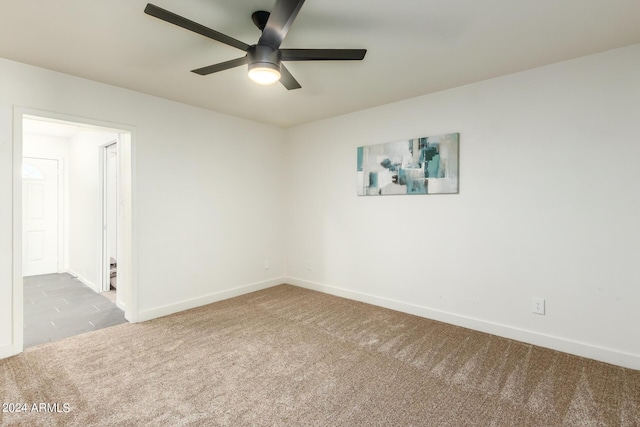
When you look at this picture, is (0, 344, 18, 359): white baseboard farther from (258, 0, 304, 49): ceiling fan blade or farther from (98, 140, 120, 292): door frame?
(258, 0, 304, 49): ceiling fan blade

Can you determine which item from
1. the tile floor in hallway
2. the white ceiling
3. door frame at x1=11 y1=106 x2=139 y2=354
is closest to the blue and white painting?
the white ceiling

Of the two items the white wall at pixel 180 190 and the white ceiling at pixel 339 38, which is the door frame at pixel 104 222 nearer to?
the white wall at pixel 180 190

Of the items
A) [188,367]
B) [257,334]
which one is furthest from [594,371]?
[188,367]

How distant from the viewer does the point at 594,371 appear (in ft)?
7.54

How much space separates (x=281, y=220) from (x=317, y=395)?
3046 millimetres

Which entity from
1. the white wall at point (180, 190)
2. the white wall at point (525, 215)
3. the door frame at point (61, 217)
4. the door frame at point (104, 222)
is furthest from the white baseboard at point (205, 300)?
the door frame at point (61, 217)

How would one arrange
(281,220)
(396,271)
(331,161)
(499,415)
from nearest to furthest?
(499,415), (396,271), (331,161), (281,220)

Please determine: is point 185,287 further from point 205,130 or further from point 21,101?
point 21,101

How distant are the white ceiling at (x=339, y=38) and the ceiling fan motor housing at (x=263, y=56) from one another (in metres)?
0.24

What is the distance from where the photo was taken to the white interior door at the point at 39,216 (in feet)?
17.5

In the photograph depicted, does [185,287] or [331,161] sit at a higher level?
→ [331,161]

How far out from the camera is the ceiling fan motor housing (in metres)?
1.86

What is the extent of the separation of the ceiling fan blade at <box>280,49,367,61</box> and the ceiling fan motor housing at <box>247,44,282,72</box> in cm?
7

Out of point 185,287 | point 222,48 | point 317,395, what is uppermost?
point 222,48
